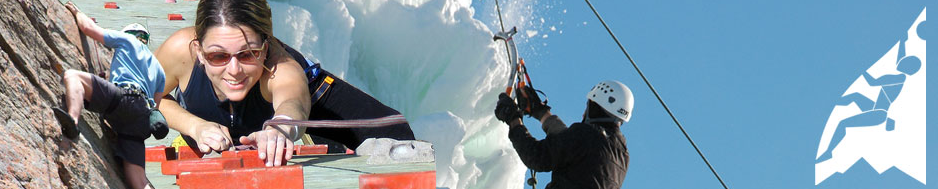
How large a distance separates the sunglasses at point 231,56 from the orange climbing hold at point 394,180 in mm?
1738

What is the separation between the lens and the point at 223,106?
8.84 metres

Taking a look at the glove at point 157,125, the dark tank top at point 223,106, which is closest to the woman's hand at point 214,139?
the glove at point 157,125

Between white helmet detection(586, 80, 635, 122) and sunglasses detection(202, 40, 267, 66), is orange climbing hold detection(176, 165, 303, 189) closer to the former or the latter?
sunglasses detection(202, 40, 267, 66)

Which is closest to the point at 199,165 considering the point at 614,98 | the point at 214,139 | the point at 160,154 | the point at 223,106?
the point at 214,139

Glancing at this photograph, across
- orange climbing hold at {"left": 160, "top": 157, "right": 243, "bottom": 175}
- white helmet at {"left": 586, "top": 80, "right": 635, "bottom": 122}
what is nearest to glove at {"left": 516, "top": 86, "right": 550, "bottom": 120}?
white helmet at {"left": 586, "top": 80, "right": 635, "bottom": 122}

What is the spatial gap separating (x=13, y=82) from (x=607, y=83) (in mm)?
5181

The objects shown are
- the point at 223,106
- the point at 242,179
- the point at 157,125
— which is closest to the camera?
the point at 157,125

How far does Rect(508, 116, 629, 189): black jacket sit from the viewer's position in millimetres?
8531

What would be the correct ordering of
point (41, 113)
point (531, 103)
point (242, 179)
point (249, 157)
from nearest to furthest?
point (41, 113) → point (242, 179) → point (249, 157) → point (531, 103)

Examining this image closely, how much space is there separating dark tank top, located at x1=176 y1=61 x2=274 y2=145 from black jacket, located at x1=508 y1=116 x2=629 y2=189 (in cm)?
195

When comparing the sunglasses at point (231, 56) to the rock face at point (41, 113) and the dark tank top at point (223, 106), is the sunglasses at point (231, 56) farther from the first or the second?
the rock face at point (41, 113)

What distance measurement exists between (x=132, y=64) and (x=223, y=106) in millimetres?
2951

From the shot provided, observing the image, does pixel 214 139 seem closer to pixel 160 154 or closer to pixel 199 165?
pixel 199 165

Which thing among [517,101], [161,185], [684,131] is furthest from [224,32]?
[684,131]
